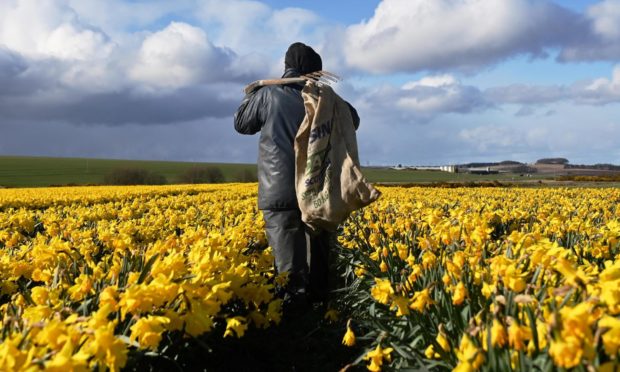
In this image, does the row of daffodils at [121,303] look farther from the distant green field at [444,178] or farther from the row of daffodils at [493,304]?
the distant green field at [444,178]

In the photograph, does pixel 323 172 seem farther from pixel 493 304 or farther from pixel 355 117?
pixel 493 304

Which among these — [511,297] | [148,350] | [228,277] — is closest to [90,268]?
[228,277]

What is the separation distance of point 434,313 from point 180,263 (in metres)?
1.47

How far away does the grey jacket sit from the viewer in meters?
4.82

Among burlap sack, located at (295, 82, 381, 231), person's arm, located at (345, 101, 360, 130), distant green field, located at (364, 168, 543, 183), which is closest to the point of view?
burlap sack, located at (295, 82, 381, 231)

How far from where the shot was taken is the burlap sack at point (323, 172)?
4.55 m

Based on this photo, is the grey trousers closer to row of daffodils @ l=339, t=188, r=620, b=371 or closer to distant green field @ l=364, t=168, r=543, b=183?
row of daffodils @ l=339, t=188, r=620, b=371

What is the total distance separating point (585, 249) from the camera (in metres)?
4.66

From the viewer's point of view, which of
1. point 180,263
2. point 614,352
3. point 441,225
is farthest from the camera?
point 441,225

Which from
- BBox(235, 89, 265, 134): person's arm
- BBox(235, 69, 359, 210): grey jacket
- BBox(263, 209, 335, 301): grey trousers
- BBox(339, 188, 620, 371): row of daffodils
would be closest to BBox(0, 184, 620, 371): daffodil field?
BBox(339, 188, 620, 371): row of daffodils

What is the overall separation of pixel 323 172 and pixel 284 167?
0.41 metres

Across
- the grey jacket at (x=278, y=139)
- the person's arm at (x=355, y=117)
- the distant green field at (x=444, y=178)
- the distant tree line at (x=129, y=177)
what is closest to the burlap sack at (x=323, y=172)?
the grey jacket at (x=278, y=139)

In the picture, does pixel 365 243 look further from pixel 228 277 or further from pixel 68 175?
pixel 68 175

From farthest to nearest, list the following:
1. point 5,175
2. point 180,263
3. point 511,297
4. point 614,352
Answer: point 5,175 → point 180,263 → point 511,297 → point 614,352
